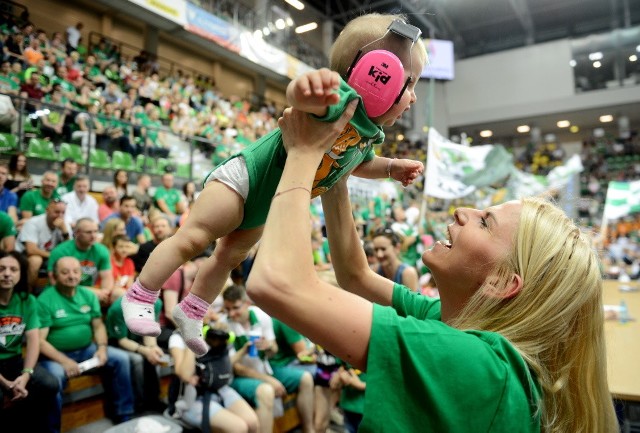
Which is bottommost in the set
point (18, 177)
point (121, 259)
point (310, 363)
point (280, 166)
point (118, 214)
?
point (310, 363)

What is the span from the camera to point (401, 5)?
1.07 meters

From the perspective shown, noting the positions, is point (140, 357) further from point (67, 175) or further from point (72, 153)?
point (72, 153)

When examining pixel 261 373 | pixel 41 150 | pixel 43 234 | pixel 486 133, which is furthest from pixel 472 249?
pixel 486 133

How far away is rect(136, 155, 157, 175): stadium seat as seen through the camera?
6.97 m

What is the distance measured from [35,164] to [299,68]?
913 cm

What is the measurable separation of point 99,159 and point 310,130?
21.1 feet

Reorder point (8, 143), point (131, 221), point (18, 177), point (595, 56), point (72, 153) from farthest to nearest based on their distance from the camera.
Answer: point (595, 56) < point (72, 153) < point (8, 143) < point (18, 177) < point (131, 221)

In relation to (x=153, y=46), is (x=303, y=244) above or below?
below

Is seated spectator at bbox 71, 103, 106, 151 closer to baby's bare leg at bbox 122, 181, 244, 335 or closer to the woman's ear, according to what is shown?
baby's bare leg at bbox 122, 181, 244, 335

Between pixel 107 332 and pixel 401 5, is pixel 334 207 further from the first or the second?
pixel 107 332

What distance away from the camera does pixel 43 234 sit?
411 cm

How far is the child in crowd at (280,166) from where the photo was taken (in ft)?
2.94

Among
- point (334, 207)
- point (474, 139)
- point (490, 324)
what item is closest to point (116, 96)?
point (334, 207)

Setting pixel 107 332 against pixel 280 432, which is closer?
pixel 107 332
